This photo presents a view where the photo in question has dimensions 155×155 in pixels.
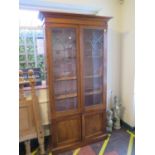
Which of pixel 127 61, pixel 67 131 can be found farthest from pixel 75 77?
pixel 127 61

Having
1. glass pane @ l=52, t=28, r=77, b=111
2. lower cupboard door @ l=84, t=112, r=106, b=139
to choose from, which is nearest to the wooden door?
glass pane @ l=52, t=28, r=77, b=111

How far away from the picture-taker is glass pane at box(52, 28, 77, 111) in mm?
2285

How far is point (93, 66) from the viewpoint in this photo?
258cm

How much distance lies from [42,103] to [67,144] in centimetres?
74

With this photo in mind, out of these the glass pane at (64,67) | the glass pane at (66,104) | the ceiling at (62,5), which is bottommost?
the glass pane at (66,104)

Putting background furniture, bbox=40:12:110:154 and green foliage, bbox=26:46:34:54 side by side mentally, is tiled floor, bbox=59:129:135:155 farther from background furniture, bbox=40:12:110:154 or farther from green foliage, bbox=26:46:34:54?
green foliage, bbox=26:46:34:54

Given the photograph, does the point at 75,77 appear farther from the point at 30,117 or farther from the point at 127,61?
the point at 127,61

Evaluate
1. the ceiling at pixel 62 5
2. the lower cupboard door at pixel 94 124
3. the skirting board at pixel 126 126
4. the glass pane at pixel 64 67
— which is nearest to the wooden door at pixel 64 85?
the glass pane at pixel 64 67

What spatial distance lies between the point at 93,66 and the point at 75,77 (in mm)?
391

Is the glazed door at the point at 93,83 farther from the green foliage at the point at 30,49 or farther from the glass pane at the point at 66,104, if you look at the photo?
the green foliage at the point at 30,49

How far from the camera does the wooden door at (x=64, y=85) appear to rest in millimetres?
2252
